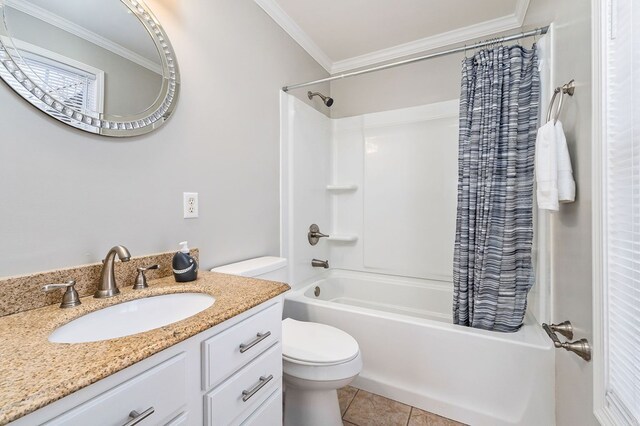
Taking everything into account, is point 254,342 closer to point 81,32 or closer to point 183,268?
point 183,268

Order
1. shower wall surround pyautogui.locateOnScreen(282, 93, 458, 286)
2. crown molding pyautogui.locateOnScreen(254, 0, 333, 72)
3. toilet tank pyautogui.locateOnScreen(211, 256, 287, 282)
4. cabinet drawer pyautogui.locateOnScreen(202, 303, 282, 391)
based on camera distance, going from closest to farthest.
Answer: cabinet drawer pyautogui.locateOnScreen(202, 303, 282, 391), toilet tank pyautogui.locateOnScreen(211, 256, 287, 282), crown molding pyautogui.locateOnScreen(254, 0, 333, 72), shower wall surround pyautogui.locateOnScreen(282, 93, 458, 286)

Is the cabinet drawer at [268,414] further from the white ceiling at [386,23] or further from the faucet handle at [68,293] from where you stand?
the white ceiling at [386,23]

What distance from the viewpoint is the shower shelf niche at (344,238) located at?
253 cm

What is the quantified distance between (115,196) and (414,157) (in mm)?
2049

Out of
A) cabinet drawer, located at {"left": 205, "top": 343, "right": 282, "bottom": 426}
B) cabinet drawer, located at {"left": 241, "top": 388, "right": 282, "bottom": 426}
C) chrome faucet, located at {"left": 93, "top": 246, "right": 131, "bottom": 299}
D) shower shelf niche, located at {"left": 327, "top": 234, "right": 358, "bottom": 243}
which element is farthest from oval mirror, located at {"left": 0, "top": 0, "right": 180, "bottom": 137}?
shower shelf niche, located at {"left": 327, "top": 234, "right": 358, "bottom": 243}

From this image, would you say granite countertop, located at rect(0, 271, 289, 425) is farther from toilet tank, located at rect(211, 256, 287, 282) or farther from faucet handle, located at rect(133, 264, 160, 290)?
toilet tank, located at rect(211, 256, 287, 282)

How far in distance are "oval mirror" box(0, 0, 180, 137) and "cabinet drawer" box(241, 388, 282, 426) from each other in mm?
1092

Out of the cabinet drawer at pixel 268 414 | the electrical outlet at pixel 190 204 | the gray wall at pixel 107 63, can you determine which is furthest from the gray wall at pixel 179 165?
the cabinet drawer at pixel 268 414

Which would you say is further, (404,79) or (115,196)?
(404,79)

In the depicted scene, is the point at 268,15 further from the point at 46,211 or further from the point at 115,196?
the point at 46,211

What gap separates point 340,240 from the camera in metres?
2.60

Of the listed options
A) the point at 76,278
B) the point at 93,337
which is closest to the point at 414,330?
the point at 93,337

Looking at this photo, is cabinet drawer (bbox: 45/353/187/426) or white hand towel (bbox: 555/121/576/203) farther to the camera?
white hand towel (bbox: 555/121/576/203)

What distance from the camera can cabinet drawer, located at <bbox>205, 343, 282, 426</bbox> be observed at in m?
0.74
